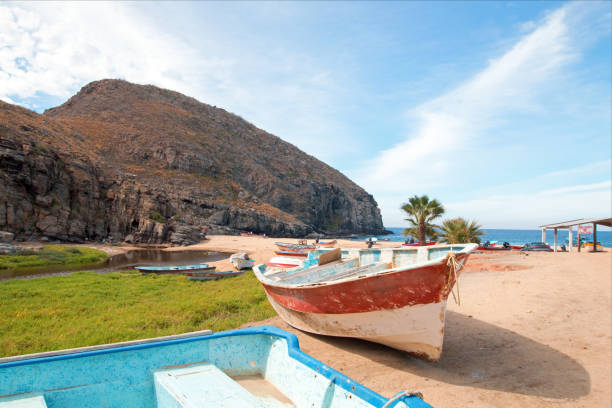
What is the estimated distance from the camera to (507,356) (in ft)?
22.2

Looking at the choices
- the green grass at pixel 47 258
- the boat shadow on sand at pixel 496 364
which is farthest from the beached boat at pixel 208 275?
the green grass at pixel 47 258

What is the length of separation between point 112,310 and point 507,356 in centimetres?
1114

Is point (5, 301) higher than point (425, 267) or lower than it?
lower

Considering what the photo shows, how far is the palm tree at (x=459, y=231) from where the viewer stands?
91.4ft

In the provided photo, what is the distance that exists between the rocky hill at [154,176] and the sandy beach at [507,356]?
135ft

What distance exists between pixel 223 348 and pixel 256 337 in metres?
0.44

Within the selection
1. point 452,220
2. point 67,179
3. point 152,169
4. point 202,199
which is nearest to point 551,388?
point 452,220

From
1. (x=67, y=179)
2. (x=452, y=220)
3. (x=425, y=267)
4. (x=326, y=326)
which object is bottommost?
(x=326, y=326)

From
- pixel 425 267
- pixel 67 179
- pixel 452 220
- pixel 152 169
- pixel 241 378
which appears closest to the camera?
pixel 241 378

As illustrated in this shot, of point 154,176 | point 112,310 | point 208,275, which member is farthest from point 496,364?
point 154,176

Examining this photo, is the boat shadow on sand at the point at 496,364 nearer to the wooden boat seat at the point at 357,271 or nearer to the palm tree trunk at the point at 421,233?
the wooden boat seat at the point at 357,271

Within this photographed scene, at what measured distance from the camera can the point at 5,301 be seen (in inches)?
433

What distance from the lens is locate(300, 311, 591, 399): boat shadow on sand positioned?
555 cm

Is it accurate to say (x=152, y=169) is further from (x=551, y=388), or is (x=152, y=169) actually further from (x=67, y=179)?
(x=551, y=388)
